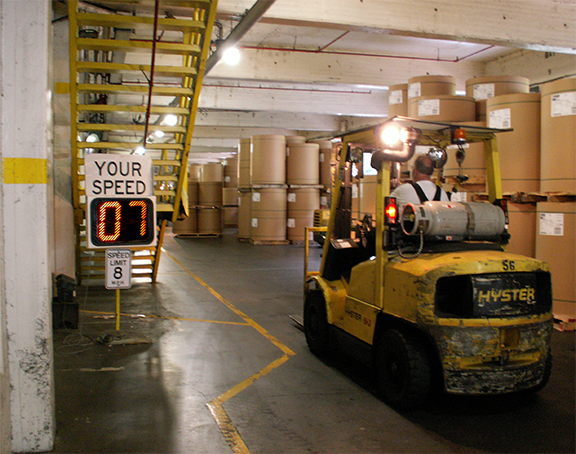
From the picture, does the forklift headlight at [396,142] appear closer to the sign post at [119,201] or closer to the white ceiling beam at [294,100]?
the sign post at [119,201]

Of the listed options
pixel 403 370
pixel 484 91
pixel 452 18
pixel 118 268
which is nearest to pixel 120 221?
pixel 118 268

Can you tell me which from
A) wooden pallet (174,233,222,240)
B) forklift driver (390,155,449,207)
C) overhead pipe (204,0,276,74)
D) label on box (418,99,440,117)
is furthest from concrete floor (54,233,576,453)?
wooden pallet (174,233,222,240)

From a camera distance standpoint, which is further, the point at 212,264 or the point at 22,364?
the point at 212,264

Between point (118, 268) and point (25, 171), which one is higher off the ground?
point (25, 171)

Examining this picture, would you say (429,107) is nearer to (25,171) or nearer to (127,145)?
(127,145)

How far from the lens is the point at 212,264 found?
1305 cm

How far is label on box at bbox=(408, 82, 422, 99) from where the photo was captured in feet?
28.7

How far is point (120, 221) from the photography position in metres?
5.11

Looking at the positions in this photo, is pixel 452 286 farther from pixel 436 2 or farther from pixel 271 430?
pixel 436 2

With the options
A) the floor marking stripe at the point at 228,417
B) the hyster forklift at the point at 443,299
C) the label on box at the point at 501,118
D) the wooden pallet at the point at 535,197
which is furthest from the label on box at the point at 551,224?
the floor marking stripe at the point at 228,417

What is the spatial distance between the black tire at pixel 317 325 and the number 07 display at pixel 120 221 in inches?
74.3

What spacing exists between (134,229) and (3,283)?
192cm

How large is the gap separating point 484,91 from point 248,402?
662 centimetres

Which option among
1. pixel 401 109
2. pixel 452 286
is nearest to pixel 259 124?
pixel 401 109
